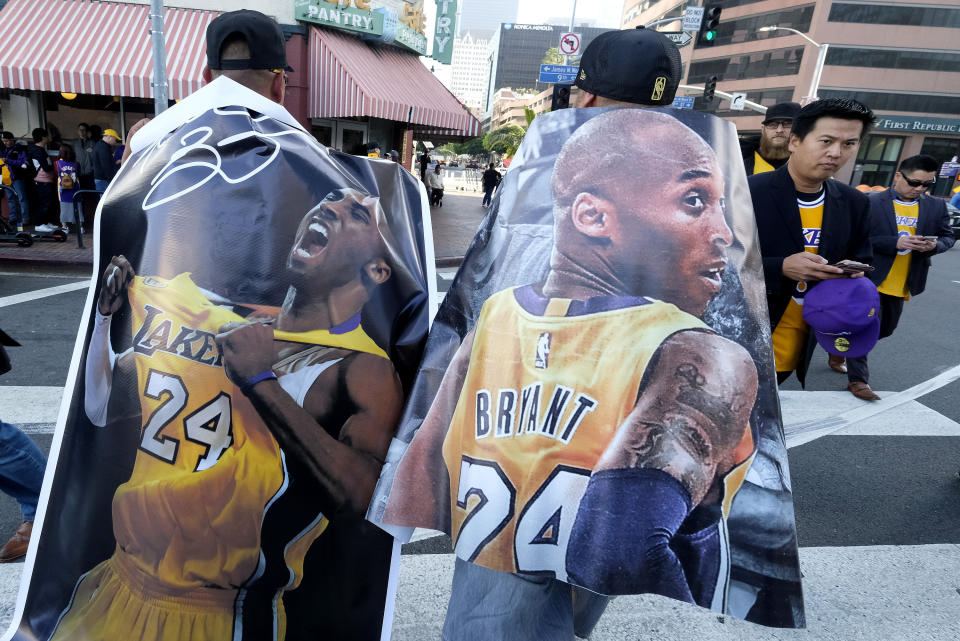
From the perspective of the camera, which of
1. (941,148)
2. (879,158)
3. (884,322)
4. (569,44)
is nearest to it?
(884,322)

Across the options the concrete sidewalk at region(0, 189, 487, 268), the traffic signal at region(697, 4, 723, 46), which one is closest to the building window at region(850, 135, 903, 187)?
the traffic signal at region(697, 4, 723, 46)

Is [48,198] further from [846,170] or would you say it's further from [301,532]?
[846,170]

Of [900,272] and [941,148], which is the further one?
[941,148]

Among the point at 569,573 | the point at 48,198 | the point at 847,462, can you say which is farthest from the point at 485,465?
Result: the point at 48,198

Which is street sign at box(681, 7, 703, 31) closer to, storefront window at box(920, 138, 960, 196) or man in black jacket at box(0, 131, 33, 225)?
man in black jacket at box(0, 131, 33, 225)

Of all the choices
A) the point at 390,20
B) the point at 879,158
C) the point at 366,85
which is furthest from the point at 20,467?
the point at 879,158

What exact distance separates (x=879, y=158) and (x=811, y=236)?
51.5 meters

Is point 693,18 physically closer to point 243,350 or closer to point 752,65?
point 243,350

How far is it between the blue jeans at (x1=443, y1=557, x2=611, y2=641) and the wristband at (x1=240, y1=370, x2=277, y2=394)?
2.28ft

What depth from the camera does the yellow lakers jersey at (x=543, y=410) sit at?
1.30 metres

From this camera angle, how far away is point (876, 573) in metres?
2.82

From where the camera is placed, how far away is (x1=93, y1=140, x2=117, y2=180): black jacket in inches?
408

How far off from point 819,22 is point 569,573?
170 feet

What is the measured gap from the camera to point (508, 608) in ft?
4.89
